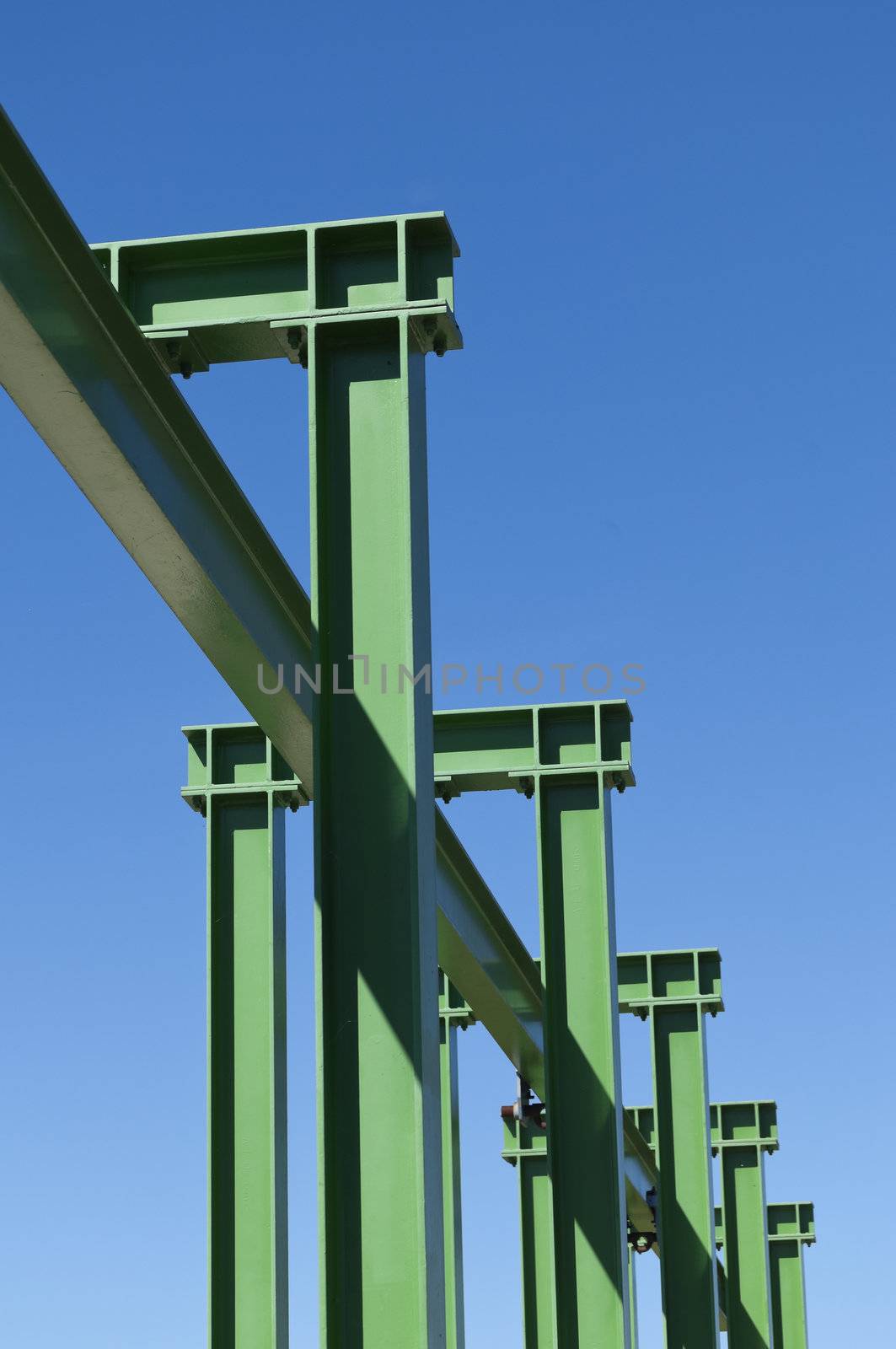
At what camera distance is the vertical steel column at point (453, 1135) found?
18.8 m

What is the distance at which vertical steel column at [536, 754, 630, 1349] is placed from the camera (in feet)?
42.4

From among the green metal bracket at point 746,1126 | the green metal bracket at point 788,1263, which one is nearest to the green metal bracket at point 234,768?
the green metal bracket at point 746,1126

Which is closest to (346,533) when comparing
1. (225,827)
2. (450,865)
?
(225,827)

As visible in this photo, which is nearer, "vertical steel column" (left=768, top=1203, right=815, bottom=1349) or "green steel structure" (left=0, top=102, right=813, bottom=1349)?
"green steel structure" (left=0, top=102, right=813, bottom=1349)

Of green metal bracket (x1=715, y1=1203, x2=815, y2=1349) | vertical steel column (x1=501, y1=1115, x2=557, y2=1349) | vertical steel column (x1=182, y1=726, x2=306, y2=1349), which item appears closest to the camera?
vertical steel column (x1=182, y1=726, x2=306, y2=1349)

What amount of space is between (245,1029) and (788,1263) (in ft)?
75.2

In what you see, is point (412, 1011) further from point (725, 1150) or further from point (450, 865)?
point (725, 1150)

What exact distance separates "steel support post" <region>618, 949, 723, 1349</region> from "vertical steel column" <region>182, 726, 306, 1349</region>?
263 inches

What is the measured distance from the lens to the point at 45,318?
6961 mm

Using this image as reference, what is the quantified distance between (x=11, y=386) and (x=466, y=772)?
306 inches

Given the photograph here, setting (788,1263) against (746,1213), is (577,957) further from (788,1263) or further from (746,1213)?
(788,1263)

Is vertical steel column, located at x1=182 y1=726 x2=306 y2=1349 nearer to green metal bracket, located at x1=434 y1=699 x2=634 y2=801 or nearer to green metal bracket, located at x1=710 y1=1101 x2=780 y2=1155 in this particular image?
green metal bracket, located at x1=434 y1=699 x2=634 y2=801

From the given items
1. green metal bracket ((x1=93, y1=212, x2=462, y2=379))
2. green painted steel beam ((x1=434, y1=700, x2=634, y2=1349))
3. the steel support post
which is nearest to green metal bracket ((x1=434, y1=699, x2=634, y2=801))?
green painted steel beam ((x1=434, y1=700, x2=634, y2=1349))

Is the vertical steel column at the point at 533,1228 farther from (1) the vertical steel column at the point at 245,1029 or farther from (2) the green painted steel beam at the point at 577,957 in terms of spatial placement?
(1) the vertical steel column at the point at 245,1029
